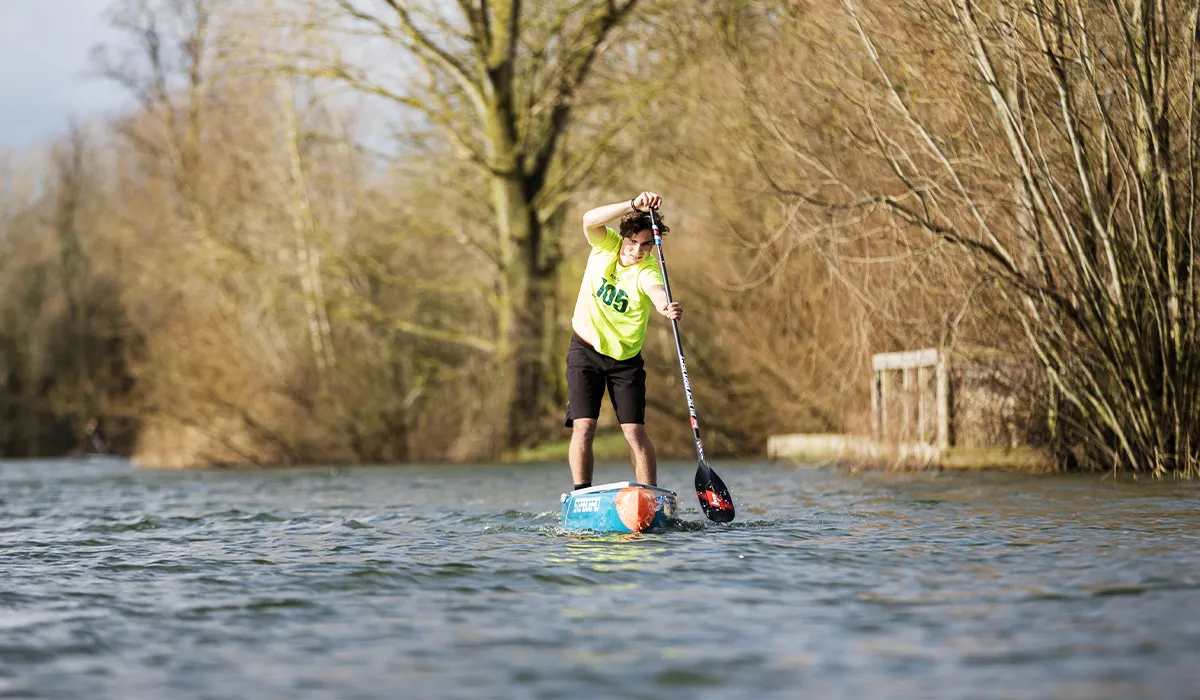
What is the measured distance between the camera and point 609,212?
9148mm

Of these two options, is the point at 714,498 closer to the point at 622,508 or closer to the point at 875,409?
the point at 622,508

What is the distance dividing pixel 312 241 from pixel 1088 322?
18697 millimetres

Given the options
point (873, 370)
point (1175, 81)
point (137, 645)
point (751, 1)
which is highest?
point (751, 1)

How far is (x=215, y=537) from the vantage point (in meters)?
9.77

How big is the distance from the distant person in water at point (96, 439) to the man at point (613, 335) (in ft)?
116

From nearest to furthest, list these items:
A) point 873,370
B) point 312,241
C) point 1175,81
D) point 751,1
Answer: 1. point 1175,81
2. point 873,370
3. point 751,1
4. point 312,241

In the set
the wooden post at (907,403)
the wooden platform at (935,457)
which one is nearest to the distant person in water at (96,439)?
the wooden platform at (935,457)

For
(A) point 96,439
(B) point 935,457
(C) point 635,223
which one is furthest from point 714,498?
(A) point 96,439

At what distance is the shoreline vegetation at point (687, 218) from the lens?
11.9 m

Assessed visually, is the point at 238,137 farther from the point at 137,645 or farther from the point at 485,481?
the point at 137,645

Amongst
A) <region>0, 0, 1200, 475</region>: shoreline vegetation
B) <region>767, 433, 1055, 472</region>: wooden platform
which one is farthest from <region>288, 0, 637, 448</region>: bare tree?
<region>767, 433, 1055, 472</region>: wooden platform

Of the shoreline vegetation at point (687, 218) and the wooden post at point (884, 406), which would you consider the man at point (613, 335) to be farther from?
the wooden post at point (884, 406)

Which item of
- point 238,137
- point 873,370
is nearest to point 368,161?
point 238,137

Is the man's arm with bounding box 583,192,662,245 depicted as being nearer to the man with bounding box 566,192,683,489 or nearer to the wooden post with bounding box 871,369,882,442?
the man with bounding box 566,192,683,489
